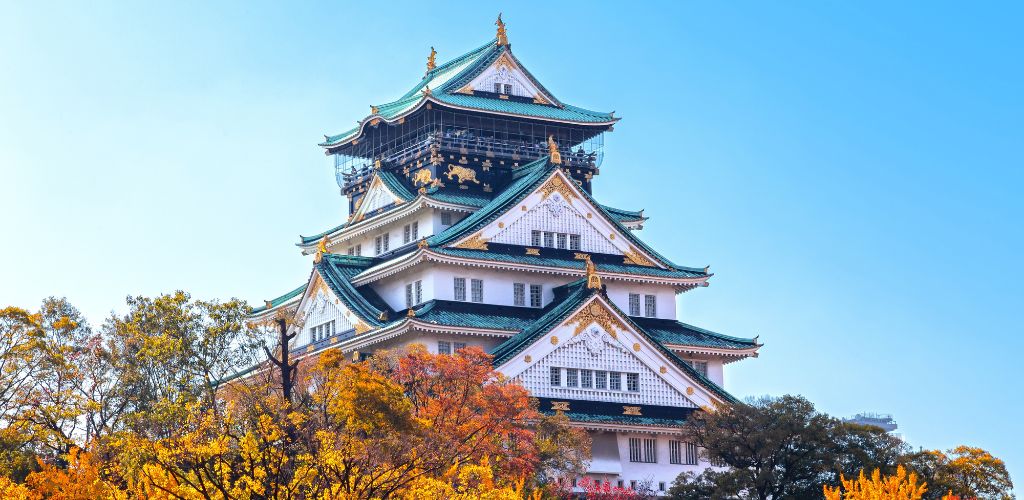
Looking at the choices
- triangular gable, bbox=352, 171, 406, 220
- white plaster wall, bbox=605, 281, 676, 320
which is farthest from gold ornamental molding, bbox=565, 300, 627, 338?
triangular gable, bbox=352, 171, 406, 220

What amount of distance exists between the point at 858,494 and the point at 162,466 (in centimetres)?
1917

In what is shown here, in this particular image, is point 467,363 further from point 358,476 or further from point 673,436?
point 358,476

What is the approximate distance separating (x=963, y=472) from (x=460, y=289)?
24845 millimetres

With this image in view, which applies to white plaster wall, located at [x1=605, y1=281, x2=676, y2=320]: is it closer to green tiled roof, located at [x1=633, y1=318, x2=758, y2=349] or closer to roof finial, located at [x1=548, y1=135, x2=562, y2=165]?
green tiled roof, located at [x1=633, y1=318, x2=758, y2=349]

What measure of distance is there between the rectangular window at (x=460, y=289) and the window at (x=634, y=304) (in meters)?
9.27

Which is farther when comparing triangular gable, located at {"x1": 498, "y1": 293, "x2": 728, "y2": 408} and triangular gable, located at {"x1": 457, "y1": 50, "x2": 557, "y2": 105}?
triangular gable, located at {"x1": 457, "y1": 50, "x2": 557, "y2": 105}

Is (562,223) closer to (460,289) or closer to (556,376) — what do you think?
(460,289)

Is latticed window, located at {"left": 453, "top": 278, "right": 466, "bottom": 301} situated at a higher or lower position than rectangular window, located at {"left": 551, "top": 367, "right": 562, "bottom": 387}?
higher

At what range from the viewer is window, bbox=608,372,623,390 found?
2955 inches

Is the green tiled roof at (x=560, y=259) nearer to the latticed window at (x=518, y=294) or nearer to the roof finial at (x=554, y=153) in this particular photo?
the latticed window at (x=518, y=294)

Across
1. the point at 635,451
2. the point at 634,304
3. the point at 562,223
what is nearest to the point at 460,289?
the point at 562,223

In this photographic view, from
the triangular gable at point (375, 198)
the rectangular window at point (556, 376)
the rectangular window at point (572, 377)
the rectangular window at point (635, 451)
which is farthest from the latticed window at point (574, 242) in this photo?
the rectangular window at point (635, 451)

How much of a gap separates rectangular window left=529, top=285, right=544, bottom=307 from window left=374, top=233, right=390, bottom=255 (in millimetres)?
9927

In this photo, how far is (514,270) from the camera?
260 feet
